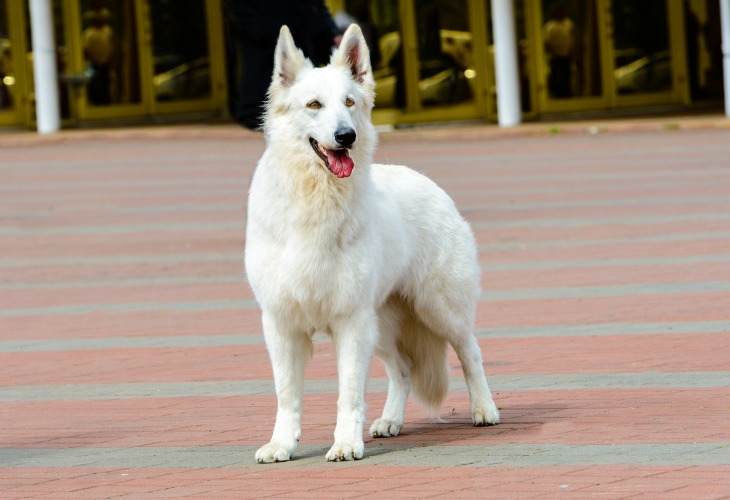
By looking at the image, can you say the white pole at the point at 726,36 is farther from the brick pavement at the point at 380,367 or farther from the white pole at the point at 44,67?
the white pole at the point at 44,67

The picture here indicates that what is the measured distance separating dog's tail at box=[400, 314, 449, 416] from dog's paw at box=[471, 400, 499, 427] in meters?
0.18

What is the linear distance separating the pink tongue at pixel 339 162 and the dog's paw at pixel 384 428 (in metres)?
1.30

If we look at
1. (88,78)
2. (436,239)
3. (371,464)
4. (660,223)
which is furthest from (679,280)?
(88,78)

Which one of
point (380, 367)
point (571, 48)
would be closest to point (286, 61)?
point (380, 367)

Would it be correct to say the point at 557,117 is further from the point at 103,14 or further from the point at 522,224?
the point at 522,224

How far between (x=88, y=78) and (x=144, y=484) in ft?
77.1

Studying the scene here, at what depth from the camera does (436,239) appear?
7.41 meters

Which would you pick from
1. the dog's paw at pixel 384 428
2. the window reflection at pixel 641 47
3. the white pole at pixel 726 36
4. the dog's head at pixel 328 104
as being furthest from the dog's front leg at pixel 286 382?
the window reflection at pixel 641 47

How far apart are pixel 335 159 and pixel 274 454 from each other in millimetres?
1257

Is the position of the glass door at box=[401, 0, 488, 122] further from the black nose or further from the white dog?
the black nose

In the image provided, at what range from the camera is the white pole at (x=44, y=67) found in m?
27.3

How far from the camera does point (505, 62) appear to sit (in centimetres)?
2692

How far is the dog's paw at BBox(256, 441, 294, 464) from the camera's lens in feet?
22.0

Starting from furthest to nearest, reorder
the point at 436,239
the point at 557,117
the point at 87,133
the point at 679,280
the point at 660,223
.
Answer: the point at 557,117
the point at 87,133
the point at 660,223
the point at 679,280
the point at 436,239
